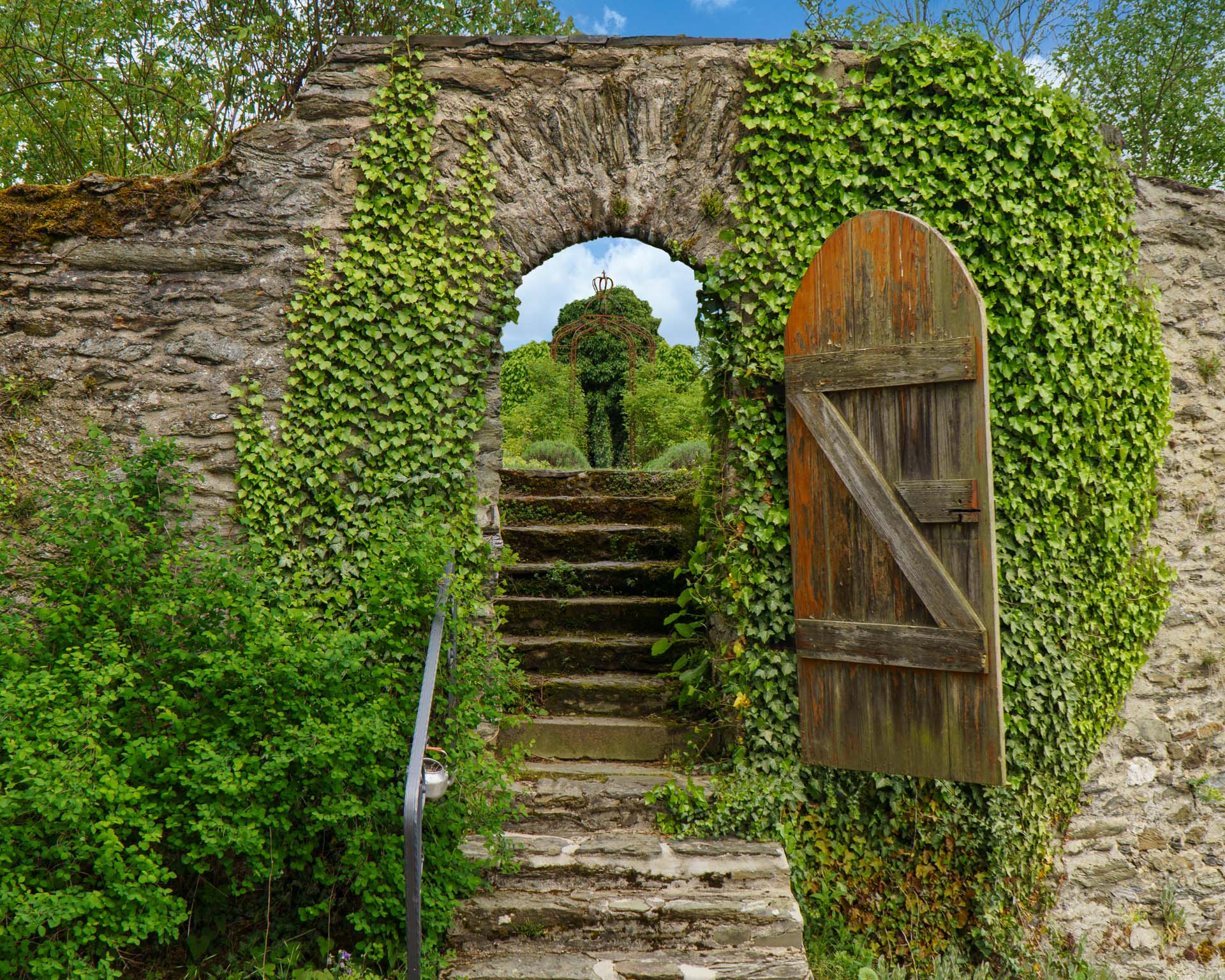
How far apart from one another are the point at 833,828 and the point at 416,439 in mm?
2783

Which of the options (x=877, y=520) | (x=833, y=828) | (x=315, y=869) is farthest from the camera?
(x=833, y=828)

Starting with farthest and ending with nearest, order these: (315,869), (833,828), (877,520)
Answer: (833,828) < (877,520) < (315,869)

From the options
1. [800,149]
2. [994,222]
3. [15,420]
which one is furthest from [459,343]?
[994,222]

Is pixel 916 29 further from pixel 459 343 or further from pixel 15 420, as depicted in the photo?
pixel 15 420

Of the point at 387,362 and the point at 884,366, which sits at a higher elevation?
the point at 387,362

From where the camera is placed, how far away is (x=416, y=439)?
3.96 meters

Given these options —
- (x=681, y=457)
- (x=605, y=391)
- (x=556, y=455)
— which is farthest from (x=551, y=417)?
(x=681, y=457)

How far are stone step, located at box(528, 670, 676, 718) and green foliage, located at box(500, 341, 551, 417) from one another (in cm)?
885

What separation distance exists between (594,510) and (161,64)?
454 centimetres

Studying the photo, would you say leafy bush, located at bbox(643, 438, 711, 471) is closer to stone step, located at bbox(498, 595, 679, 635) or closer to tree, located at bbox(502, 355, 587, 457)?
tree, located at bbox(502, 355, 587, 457)

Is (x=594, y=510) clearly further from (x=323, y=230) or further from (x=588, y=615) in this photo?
(x=323, y=230)

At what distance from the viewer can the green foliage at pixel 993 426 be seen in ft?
12.7

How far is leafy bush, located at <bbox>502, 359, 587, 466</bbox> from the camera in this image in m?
11.5

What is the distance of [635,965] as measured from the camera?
3.07m
